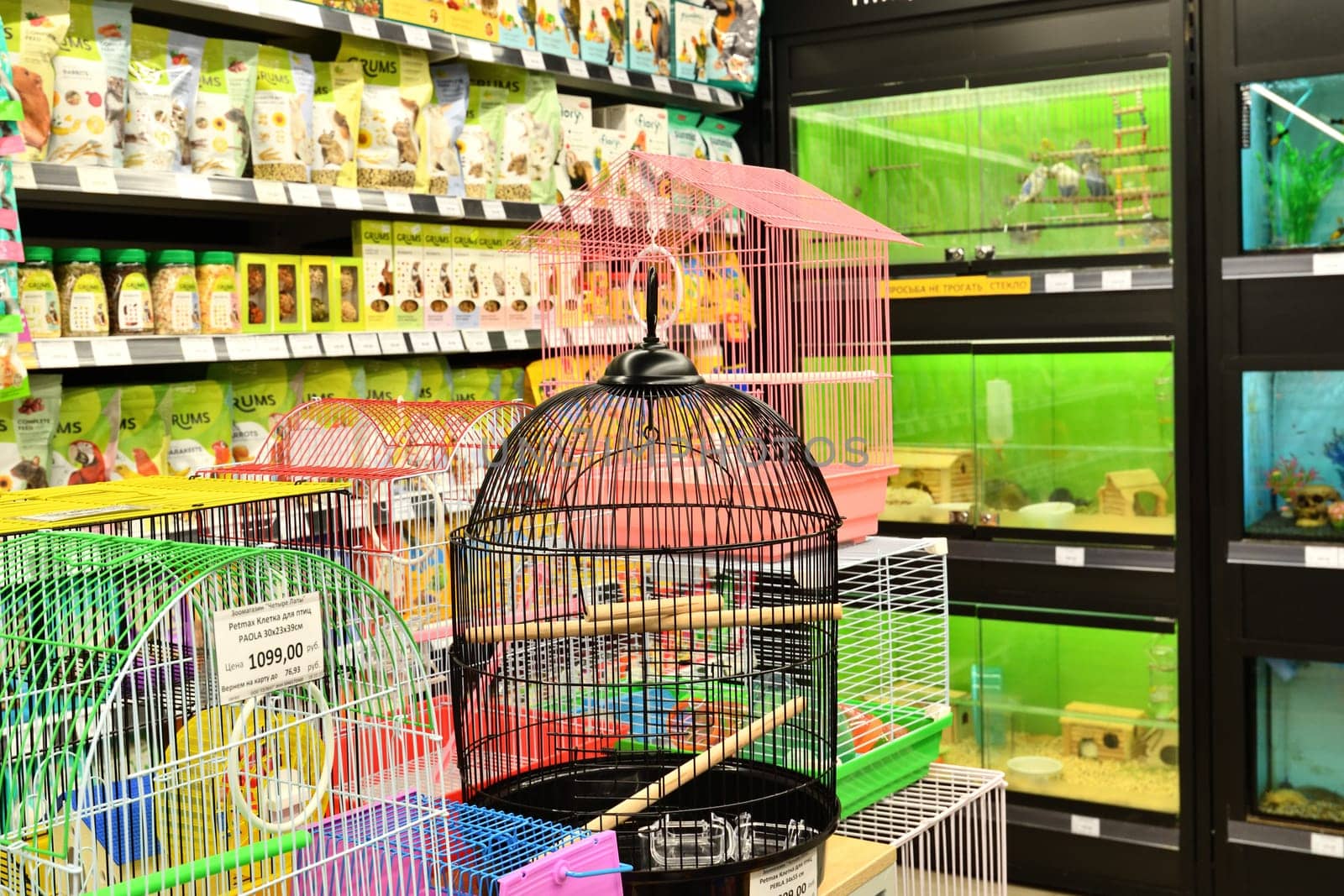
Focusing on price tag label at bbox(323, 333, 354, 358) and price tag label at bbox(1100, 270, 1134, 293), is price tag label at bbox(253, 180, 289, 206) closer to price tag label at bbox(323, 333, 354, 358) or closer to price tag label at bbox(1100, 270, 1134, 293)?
price tag label at bbox(323, 333, 354, 358)

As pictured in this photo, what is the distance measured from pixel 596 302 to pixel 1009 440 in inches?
54.7

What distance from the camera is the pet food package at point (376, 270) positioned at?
10.1 feet

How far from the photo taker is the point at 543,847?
5.07ft

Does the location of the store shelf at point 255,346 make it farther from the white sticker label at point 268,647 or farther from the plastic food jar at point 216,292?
the white sticker label at point 268,647

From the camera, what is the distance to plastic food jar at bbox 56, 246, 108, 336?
2.54 m

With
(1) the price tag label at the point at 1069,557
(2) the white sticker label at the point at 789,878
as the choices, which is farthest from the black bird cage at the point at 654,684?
(1) the price tag label at the point at 1069,557

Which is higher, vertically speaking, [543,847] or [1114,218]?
[1114,218]

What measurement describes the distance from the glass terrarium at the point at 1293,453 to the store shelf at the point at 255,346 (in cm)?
188

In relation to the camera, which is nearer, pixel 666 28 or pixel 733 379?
pixel 733 379

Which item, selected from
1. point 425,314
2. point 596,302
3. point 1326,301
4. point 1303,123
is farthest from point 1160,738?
point 425,314

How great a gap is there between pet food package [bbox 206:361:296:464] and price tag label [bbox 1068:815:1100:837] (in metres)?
2.36

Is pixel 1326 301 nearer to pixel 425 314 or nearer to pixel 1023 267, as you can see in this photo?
pixel 1023 267

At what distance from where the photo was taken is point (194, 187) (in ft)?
8.82

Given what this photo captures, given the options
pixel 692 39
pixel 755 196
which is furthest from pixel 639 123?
pixel 755 196
